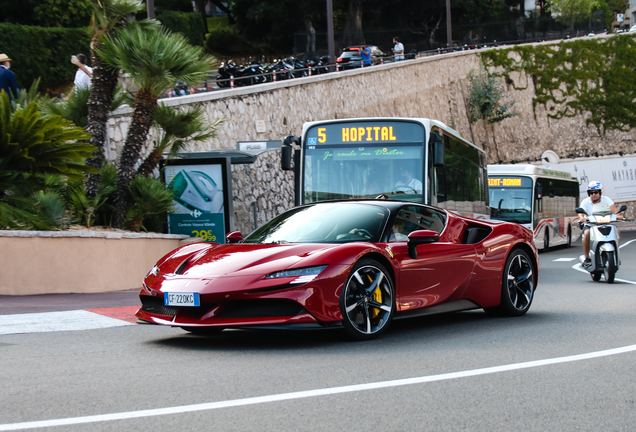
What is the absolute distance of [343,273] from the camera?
21.6 feet

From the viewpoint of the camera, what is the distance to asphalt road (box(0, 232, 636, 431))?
4.32 metres

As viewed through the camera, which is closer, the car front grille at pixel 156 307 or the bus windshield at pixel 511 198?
the car front grille at pixel 156 307

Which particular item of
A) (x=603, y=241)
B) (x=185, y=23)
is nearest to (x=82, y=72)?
(x=603, y=241)

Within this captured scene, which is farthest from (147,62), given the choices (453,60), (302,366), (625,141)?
(625,141)

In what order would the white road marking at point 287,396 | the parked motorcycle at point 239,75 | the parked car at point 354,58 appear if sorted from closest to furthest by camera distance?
the white road marking at point 287,396
the parked motorcycle at point 239,75
the parked car at point 354,58

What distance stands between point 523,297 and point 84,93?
31.7 ft

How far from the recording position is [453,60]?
172ft

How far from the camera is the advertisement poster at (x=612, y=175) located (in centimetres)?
4681

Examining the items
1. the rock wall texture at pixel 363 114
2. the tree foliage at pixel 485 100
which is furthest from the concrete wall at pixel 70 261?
the tree foliage at pixel 485 100

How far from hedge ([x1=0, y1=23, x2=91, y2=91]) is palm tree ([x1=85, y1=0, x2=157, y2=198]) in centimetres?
1515

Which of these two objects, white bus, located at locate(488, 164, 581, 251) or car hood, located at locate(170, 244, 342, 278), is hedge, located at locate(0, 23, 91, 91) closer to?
white bus, located at locate(488, 164, 581, 251)

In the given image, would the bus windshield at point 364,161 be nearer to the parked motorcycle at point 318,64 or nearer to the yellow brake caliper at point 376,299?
the yellow brake caliper at point 376,299

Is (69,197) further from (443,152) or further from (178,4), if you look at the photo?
(178,4)

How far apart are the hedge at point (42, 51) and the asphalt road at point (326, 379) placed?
931 inches
